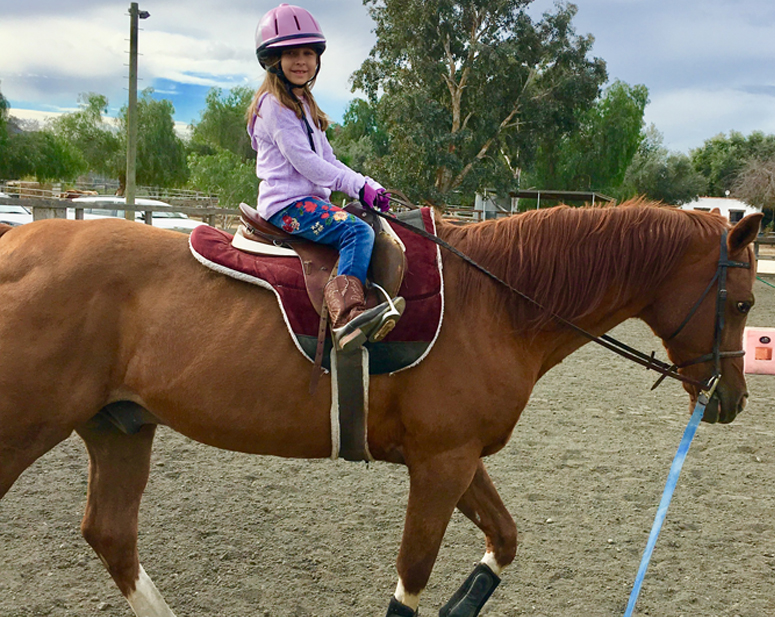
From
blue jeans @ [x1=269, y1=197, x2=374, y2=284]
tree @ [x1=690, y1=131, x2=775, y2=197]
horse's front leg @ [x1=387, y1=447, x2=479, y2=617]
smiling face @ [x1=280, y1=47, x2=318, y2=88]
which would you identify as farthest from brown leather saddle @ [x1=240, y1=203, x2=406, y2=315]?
tree @ [x1=690, y1=131, x2=775, y2=197]

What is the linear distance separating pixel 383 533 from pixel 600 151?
4373 centimetres

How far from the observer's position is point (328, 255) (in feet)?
8.13

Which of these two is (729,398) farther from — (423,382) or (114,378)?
(114,378)

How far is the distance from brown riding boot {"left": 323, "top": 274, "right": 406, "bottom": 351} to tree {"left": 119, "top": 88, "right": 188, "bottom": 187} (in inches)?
1927

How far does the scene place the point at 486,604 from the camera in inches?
115

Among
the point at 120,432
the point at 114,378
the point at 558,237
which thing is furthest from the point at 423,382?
the point at 120,432

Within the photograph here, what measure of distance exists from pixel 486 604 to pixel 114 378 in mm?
1928

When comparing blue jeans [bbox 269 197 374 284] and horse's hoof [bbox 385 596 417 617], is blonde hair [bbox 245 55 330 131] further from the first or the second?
horse's hoof [bbox 385 596 417 617]

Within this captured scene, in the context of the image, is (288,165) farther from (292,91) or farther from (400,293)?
(400,293)

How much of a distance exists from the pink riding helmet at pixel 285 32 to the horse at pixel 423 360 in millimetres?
851

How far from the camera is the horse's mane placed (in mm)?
2533

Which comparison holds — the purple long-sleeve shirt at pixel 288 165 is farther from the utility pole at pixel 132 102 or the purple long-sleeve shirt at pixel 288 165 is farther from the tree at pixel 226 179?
the tree at pixel 226 179

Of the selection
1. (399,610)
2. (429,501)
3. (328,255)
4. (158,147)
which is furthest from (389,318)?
(158,147)

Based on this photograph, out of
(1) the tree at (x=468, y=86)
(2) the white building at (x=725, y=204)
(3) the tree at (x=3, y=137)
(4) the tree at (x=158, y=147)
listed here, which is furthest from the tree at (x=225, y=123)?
(2) the white building at (x=725, y=204)
